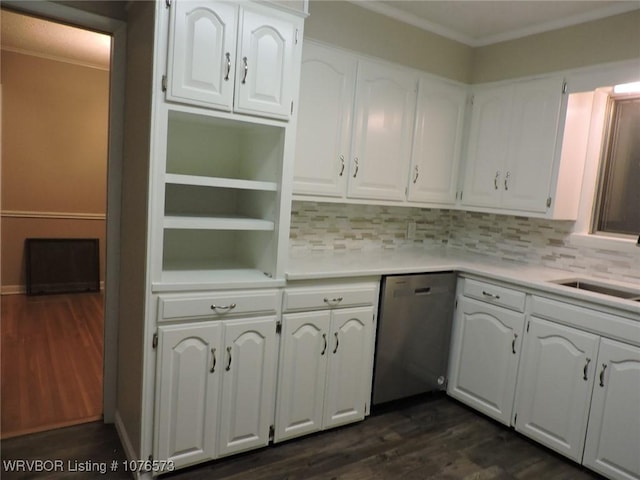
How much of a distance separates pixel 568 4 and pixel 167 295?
2658mm

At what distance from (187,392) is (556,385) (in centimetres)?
188

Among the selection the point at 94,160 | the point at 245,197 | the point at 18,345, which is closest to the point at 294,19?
the point at 245,197

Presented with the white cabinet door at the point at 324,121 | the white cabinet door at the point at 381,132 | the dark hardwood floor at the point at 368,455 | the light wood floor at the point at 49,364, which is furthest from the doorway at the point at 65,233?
the white cabinet door at the point at 381,132

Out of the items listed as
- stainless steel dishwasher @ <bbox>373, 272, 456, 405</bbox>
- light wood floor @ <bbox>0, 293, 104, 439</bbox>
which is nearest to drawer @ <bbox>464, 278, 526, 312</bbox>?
stainless steel dishwasher @ <bbox>373, 272, 456, 405</bbox>

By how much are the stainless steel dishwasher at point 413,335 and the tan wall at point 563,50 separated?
1.47 meters

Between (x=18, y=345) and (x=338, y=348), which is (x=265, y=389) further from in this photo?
(x=18, y=345)

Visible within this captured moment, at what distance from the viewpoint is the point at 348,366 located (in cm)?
245

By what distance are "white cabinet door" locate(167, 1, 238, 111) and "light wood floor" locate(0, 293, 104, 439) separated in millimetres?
1879

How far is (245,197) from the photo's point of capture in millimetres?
2473

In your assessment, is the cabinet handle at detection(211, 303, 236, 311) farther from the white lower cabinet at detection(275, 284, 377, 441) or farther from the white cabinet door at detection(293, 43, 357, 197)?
the white cabinet door at detection(293, 43, 357, 197)

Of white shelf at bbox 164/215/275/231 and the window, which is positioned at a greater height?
the window

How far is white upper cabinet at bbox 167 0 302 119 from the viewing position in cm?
177

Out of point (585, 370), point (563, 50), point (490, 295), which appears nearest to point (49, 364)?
point (490, 295)

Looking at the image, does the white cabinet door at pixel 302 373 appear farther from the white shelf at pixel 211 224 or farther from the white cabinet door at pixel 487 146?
the white cabinet door at pixel 487 146
